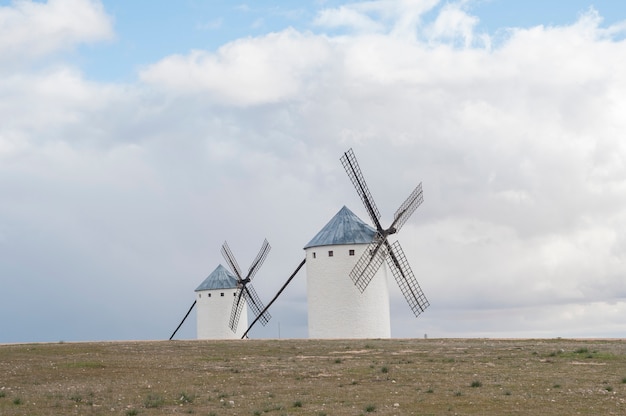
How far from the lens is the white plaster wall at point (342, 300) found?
51844 millimetres

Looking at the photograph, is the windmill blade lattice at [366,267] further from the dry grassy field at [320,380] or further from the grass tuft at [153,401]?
the grass tuft at [153,401]

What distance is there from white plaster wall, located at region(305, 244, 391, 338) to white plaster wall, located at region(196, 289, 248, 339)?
20.1 meters

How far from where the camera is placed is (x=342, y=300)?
5188 cm

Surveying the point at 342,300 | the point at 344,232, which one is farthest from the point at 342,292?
the point at 344,232

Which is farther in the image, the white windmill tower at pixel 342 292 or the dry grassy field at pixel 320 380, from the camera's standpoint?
the white windmill tower at pixel 342 292

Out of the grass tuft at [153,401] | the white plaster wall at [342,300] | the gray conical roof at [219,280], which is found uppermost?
the gray conical roof at [219,280]

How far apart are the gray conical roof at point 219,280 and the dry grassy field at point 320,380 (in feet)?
105

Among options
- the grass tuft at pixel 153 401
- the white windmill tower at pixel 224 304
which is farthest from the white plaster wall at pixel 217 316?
the grass tuft at pixel 153 401

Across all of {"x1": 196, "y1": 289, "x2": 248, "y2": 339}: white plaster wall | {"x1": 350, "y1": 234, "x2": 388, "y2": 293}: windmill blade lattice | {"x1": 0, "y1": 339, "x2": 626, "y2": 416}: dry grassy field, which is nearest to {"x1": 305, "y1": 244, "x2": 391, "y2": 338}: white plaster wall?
{"x1": 350, "y1": 234, "x2": 388, "y2": 293}: windmill blade lattice

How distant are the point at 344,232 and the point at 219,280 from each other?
75.8 feet

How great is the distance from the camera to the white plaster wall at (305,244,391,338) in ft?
170

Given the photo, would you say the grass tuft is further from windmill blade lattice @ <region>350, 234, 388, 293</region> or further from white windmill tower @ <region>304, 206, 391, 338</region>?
white windmill tower @ <region>304, 206, 391, 338</region>

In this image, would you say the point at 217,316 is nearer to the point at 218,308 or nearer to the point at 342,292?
the point at 218,308

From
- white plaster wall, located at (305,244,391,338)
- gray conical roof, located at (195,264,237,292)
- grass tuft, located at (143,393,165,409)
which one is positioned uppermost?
gray conical roof, located at (195,264,237,292)
